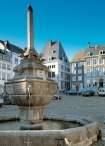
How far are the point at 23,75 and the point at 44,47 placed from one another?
65.1 meters

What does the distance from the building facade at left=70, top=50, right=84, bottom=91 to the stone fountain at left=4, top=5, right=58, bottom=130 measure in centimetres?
5734

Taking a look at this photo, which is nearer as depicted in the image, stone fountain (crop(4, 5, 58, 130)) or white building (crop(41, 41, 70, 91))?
stone fountain (crop(4, 5, 58, 130))

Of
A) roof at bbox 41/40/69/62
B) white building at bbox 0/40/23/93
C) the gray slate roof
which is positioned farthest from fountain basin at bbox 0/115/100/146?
roof at bbox 41/40/69/62

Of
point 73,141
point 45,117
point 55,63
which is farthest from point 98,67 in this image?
point 73,141

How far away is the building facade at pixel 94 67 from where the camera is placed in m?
58.0

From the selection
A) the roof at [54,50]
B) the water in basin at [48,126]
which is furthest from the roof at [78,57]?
the water in basin at [48,126]

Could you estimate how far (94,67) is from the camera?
59562 mm

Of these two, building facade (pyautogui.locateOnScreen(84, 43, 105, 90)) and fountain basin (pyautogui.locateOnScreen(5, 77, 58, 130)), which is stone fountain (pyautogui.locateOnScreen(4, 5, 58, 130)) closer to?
fountain basin (pyautogui.locateOnScreen(5, 77, 58, 130))

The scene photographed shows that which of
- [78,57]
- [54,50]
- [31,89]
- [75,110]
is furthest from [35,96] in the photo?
[54,50]

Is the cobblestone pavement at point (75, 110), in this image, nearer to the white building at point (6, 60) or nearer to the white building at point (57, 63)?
the white building at point (6, 60)

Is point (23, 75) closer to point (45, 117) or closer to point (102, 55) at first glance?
point (45, 117)

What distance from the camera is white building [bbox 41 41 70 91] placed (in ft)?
209

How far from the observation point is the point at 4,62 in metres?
53.2

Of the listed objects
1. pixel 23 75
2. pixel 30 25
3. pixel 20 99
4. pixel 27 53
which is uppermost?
pixel 30 25
